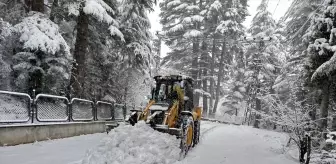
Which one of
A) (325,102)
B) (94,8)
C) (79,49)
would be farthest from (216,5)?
(325,102)

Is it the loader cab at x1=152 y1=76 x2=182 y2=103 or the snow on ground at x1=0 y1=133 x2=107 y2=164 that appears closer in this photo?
the snow on ground at x1=0 y1=133 x2=107 y2=164

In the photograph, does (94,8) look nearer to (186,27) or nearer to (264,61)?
(186,27)

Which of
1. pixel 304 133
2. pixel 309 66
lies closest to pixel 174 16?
pixel 309 66

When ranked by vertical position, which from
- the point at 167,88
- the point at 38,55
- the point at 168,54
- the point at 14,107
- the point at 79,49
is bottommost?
the point at 14,107

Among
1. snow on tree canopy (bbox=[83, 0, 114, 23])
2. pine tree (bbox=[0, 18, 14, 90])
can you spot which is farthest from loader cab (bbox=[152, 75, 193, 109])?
pine tree (bbox=[0, 18, 14, 90])

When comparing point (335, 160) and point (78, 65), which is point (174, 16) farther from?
point (335, 160)

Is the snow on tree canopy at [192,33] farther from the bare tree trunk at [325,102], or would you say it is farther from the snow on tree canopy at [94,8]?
the bare tree trunk at [325,102]

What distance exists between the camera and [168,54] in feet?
137

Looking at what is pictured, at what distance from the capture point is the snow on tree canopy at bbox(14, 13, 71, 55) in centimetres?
1151

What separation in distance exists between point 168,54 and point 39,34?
30.5m

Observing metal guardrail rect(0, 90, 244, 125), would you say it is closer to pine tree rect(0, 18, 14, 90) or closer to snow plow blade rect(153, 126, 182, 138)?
pine tree rect(0, 18, 14, 90)

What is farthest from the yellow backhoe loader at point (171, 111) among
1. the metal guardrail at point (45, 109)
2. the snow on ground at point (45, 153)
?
the metal guardrail at point (45, 109)

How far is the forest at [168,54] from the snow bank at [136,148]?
398 cm

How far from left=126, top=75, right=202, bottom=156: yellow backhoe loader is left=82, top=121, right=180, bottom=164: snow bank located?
513mm
